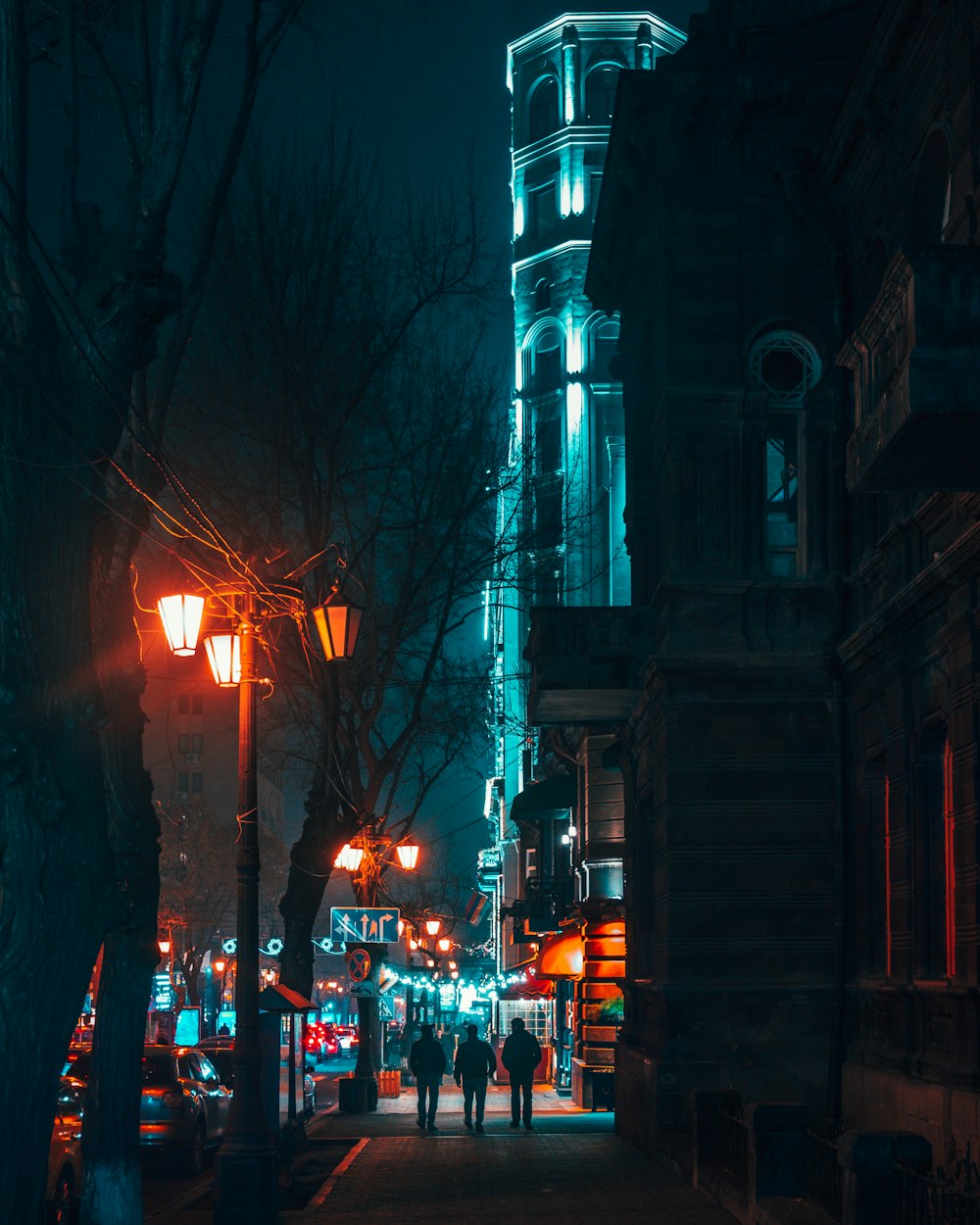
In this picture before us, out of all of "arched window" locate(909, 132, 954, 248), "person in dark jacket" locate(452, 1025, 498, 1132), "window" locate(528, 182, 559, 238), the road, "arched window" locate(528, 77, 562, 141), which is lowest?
the road

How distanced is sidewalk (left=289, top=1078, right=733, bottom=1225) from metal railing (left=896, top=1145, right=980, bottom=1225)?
4.97 metres

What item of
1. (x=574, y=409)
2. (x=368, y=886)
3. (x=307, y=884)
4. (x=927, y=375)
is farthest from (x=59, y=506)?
(x=574, y=409)

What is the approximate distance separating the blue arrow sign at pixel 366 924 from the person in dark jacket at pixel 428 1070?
226cm

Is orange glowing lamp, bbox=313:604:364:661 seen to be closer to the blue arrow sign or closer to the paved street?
the paved street

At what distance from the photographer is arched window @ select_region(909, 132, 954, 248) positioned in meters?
19.3

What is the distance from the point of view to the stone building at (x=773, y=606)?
66.3 feet

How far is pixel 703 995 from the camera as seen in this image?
75.8ft

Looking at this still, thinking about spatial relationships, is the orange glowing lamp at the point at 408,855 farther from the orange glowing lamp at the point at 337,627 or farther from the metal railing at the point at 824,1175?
the metal railing at the point at 824,1175

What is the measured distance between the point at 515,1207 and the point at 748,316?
12437mm

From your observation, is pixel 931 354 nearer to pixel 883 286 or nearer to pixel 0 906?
pixel 883 286

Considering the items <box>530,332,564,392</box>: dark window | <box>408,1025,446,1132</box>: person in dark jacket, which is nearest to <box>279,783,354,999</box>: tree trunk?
<box>408,1025,446,1132</box>: person in dark jacket

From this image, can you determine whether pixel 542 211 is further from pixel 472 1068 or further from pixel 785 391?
pixel 785 391

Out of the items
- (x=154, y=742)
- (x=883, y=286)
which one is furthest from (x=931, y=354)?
(x=154, y=742)

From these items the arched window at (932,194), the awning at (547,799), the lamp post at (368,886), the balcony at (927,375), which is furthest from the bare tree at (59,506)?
the awning at (547,799)
